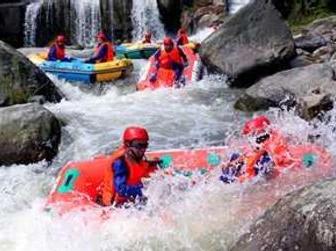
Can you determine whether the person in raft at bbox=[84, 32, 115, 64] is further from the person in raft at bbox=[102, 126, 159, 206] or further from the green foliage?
the person in raft at bbox=[102, 126, 159, 206]

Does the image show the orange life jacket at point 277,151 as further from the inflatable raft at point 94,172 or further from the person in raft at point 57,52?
the person in raft at point 57,52

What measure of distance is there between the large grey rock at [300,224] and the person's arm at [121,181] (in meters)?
1.61

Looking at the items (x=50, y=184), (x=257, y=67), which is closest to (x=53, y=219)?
(x=50, y=184)

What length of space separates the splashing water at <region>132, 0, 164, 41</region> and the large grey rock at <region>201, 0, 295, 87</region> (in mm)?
7146

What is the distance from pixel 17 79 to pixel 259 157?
5597 millimetres

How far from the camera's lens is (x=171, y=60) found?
1214 cm

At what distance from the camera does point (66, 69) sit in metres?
12.8

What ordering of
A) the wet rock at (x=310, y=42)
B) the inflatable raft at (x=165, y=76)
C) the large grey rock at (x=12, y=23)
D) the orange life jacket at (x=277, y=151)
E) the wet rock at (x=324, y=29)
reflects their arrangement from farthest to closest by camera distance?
the large grey rock at (x=12, y=23) < the wet rock at (x=324, y=29) < the wet rock at (x=310, y=42) < the inflatable raft at (x=165, y=76) < the orange life jacket at (x=277, y=151)

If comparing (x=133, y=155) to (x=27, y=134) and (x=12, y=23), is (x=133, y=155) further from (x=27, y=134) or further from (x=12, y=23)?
(x=12, y=23)

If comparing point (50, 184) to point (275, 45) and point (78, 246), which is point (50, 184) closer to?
point (78, 246)

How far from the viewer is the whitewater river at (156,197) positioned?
18.1 feet

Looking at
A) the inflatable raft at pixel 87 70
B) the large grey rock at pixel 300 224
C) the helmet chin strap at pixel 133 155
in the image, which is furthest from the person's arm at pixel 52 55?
the large grey rock at pixel 300 224

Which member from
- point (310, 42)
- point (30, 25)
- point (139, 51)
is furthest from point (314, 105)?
point (30, 25)

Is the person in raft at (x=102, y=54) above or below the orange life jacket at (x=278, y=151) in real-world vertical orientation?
below
